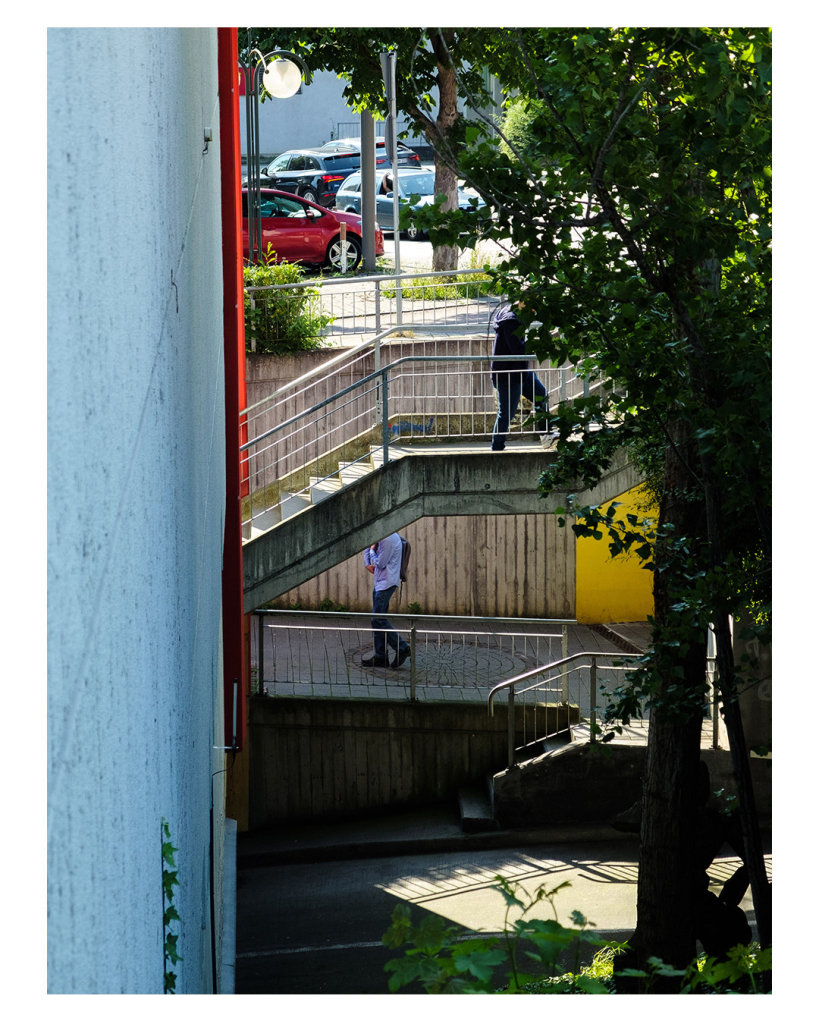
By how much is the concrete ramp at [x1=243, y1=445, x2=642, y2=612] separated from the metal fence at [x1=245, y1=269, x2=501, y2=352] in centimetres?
370

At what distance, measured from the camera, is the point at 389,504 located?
1076cm

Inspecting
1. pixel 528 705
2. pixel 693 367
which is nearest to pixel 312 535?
pixel 528 705

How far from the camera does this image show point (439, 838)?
10.6m

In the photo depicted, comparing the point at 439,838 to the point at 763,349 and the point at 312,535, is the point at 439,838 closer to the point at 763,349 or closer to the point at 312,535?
the point at 312,535

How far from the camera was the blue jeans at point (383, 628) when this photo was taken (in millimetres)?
12781

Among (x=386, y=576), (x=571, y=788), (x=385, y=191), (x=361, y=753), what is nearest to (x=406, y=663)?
(x=386, y=576)

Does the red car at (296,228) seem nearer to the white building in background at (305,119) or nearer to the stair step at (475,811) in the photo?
the stair step at (475,811)

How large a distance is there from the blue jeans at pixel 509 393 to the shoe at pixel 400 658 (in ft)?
11.2

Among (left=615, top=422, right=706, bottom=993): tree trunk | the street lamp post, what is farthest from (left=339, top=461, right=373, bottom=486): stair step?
the street lamp post

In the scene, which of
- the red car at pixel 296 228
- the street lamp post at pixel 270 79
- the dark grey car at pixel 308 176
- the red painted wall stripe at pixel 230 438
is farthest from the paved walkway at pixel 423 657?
the dark grey car at pixel 308 176

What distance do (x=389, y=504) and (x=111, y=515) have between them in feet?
30.5

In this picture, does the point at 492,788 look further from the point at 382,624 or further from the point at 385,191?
the point at 385,191
